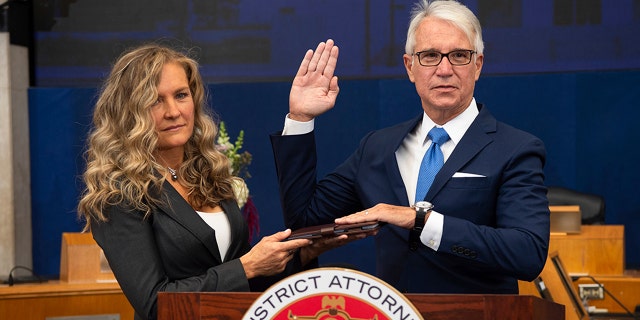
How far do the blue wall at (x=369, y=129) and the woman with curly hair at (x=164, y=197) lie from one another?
3372mm

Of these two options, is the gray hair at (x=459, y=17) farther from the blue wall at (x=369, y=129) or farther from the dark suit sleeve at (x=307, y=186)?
the blue wall at (x=369, y=129)

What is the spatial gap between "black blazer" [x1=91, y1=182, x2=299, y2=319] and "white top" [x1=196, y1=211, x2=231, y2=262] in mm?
44

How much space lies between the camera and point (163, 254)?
7.88ft

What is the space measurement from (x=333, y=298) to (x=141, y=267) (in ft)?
2.03

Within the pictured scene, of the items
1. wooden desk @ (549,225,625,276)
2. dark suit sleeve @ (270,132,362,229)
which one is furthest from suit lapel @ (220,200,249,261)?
wooden desk @ (549,225,625,276)

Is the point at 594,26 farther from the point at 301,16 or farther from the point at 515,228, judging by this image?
the point at 515,228

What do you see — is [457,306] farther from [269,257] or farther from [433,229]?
[269,257]

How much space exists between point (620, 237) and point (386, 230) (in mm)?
2322

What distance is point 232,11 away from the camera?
633 centimetres

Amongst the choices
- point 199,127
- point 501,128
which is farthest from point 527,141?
point 199,127

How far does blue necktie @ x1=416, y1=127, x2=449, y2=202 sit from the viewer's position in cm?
244

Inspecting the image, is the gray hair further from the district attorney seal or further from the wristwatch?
the district attorney seal

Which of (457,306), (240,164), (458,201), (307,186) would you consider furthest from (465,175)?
(240,164)

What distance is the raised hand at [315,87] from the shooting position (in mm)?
2492
